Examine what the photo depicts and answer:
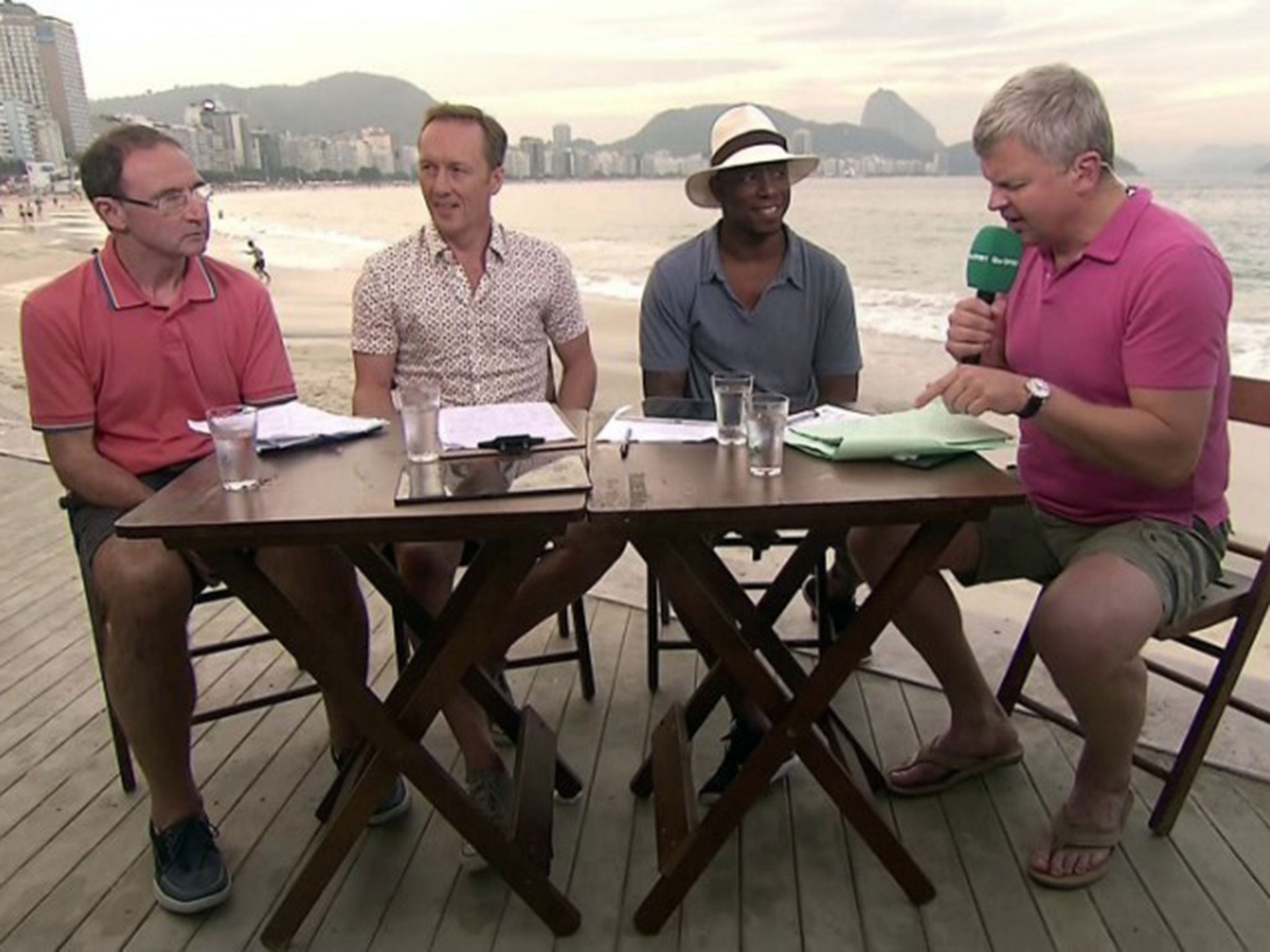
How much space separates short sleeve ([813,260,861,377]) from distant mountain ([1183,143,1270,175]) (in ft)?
112

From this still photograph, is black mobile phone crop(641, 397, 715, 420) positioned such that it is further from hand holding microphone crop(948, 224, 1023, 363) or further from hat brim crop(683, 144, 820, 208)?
hat brim crop(683, 144, 820, 208)

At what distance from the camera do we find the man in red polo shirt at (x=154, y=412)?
186cm

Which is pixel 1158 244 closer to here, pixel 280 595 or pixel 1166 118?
pixel 280 595

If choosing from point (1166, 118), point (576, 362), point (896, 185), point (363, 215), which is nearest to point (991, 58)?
point (1166, 118)

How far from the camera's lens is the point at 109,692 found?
1.95 m

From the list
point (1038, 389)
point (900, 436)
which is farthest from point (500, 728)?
point (1038, 389)

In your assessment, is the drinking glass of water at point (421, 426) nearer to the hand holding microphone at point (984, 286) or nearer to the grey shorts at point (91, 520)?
the grey shorts at point (91, 520)

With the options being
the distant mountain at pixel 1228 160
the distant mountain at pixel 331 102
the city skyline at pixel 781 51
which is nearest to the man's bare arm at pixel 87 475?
the city skyline at pixel 781 51

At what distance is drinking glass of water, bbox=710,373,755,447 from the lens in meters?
1.80

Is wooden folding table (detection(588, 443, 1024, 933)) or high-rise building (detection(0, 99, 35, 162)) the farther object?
high-rise building (detection(0, 99, 35, 162))

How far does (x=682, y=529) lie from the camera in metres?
1.50

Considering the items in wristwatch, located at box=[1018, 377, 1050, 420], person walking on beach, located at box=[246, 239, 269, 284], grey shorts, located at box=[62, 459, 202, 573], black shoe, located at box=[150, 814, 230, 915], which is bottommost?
person walking on beach, located at box=[246, 239, 269, 284]

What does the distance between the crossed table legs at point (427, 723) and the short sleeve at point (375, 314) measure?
75 centimetres

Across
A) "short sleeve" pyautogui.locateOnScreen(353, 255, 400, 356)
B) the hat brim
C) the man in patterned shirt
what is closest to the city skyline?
the hat brim
